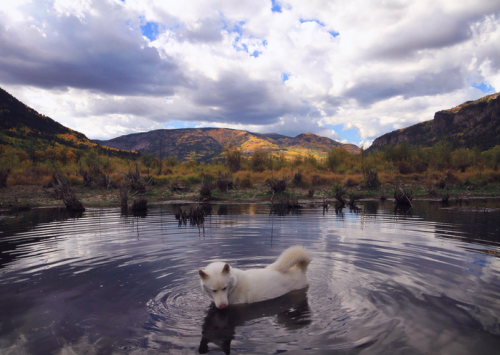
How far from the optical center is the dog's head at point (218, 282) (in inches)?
181

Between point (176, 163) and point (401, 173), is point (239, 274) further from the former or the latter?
point (176, 163)

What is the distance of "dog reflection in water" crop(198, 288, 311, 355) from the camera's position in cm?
414

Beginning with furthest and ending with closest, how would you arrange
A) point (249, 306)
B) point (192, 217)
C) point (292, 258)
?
point (192, 217), point (292, 258), point (249, 306)

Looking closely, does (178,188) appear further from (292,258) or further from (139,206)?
(292,258)

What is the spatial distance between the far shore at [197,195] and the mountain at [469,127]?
154 feet

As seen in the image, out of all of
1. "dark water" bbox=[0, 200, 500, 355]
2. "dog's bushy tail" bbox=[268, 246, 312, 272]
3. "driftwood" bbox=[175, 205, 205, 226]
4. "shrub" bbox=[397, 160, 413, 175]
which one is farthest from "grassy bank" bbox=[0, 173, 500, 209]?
"dog's bushy tail" bbox=[268, 246, 312, 272]

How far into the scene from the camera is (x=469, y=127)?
397ft

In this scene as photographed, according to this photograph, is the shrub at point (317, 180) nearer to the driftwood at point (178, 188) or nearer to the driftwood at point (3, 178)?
the driftwood at point (178, 188)

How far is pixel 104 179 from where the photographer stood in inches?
1158

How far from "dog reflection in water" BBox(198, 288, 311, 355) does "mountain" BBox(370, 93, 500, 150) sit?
73.3 m

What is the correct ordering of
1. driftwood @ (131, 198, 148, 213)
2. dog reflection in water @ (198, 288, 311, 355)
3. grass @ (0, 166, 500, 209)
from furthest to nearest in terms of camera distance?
grass @ (0, 166, 500, 209) < driftwood @ (131, 198, 148, 213) < dog reflection in water @ (198, 288, 311, 355)

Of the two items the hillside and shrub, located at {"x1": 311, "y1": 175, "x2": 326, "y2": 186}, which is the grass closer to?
shrub, located at {"x1": 311, "y1": 175, "x2": 326, "y2": 186}

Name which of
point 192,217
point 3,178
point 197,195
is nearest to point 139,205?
point 192,217

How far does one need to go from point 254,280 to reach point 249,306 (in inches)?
17.1
